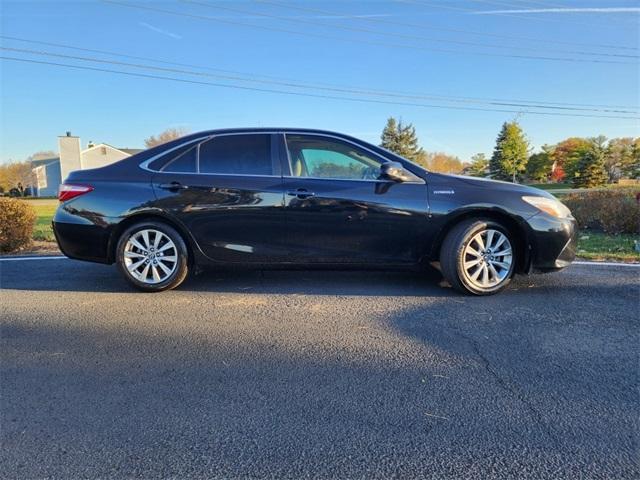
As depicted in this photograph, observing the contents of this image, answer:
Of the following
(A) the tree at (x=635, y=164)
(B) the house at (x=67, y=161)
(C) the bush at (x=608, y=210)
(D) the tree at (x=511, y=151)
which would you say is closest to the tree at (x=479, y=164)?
(D) the tree at (x=511, y=151)

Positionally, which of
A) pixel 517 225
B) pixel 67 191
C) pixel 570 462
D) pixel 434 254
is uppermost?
pixel 67 191

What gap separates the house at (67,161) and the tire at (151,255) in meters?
51.7

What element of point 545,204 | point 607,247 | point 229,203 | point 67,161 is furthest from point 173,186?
point 67,161

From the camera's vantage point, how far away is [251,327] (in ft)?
11.6

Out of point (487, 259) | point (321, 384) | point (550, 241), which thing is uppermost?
point (550, 241)

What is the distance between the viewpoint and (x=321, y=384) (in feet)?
8.53

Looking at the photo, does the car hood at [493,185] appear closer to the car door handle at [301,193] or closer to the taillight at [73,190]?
the car door handle at [301,193]

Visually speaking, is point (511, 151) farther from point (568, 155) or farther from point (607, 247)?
point (607, 247)

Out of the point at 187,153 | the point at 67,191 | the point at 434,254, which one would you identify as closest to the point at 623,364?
the point at 434,254

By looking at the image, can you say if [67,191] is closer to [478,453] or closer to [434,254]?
[434,254]

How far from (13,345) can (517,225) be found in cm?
426

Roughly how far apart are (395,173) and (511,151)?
53.3m

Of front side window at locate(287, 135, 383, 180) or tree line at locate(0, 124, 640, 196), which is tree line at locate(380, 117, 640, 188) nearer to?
tree line at locate(0, 124, 640, 196)

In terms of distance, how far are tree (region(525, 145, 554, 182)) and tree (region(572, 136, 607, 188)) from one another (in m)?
9.91
